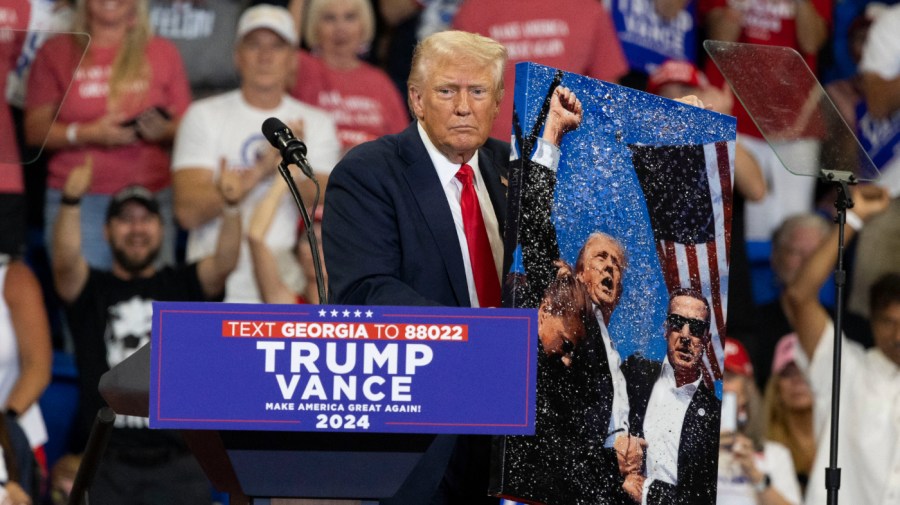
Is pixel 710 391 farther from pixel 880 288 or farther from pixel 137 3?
pixel 137 3

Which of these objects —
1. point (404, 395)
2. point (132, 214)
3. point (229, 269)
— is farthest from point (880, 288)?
point (404, 395)

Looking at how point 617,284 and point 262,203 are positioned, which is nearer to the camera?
point 617,284

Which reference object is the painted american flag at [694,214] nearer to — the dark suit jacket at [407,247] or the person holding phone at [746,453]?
the dark suit jacket at [407,247]

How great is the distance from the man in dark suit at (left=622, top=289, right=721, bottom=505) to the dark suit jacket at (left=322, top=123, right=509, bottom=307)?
0.41 meters

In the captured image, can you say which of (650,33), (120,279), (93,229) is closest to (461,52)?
(120,279)

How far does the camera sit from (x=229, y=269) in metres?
5.32

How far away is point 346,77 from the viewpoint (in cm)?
580

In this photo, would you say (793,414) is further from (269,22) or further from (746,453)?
(269,22)

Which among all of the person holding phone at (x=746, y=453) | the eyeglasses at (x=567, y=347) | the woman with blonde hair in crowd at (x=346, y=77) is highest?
the woman with blonde hair in crowd at (x=346, y=77)

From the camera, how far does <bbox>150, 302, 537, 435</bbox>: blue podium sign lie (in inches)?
84.1

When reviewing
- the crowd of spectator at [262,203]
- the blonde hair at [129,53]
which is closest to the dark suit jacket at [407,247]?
the crowd of spectator at [262,203]

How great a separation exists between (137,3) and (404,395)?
372 cm

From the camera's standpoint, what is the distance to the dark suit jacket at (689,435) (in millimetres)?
2822

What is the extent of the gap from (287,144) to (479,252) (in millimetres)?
459
